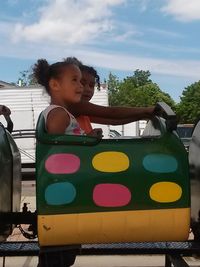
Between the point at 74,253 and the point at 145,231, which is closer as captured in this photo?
the point at 145,231

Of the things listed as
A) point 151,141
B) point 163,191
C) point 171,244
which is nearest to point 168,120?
point 151,141

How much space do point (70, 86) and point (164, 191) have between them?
0.79 m

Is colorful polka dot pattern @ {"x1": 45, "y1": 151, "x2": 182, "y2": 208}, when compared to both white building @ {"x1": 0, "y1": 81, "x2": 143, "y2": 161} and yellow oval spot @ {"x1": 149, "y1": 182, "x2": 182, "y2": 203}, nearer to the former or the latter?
yellow oval spot @ {"x1": 149, "y1": 182, "x2": 182, "y2": 203}

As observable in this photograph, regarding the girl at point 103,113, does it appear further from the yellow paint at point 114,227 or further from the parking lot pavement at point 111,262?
the parking lot pavement at point 111,262

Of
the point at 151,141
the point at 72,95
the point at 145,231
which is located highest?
the point at 72,95

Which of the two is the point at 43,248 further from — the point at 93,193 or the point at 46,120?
the point at 46,120

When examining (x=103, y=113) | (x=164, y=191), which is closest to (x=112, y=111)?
(x=103, y=113)

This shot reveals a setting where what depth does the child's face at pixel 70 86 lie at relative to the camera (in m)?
2.67

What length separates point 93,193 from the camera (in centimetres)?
217

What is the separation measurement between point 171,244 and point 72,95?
0.87m

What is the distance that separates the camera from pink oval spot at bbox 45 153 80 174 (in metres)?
2.18

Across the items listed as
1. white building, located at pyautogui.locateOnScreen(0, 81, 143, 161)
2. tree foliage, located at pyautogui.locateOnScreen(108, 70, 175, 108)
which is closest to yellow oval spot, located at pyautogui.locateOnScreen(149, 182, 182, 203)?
white building, located at pyautogui.locateOnScreen(0, 81, 143, 161)

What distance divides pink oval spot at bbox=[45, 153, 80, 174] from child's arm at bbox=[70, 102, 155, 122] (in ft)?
2.06

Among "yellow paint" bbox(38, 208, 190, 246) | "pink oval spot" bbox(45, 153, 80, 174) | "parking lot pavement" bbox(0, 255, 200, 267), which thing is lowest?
"parking lot pavement" bbox(0, 255, 200, 267)
